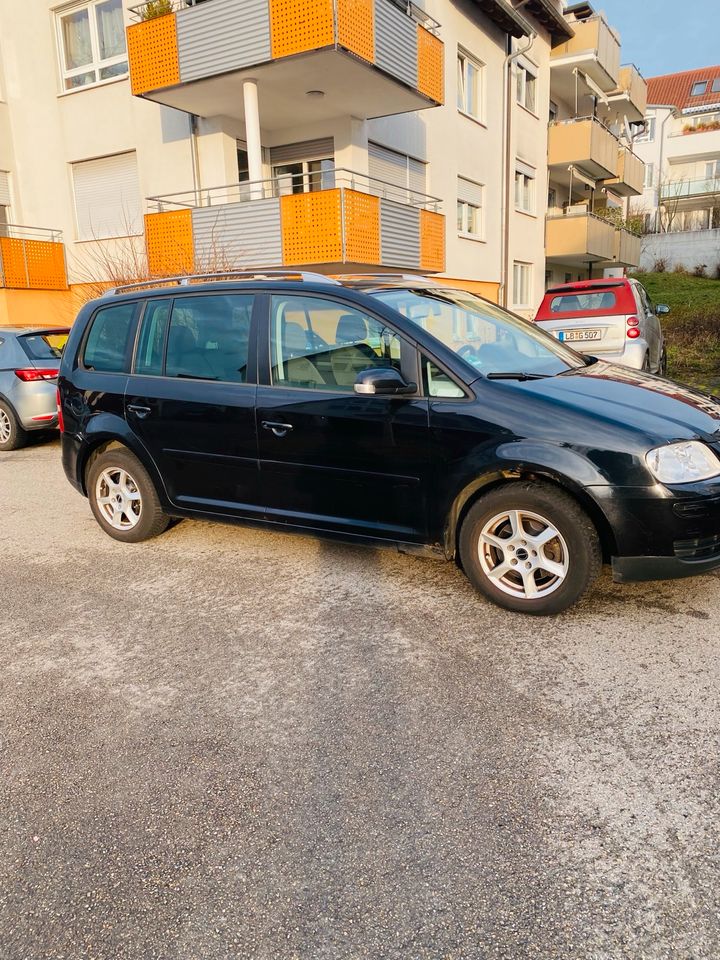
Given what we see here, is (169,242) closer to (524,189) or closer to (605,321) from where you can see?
(605,321)

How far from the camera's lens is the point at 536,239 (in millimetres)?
23203

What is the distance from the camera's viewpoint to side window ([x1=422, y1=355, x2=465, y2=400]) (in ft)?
12.6

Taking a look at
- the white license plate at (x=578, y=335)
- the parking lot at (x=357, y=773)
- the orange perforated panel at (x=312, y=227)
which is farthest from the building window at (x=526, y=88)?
the parking lot at (x=357, y=773)

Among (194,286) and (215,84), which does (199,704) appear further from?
(215,84)

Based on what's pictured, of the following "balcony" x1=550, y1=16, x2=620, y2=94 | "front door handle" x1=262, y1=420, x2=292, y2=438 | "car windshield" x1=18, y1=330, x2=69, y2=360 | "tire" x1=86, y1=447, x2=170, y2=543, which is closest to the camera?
"front door handle" x1=262, y1=420, x2=292, y2=438

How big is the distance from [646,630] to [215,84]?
1244 cm

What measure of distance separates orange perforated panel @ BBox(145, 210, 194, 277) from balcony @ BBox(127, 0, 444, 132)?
2.08m

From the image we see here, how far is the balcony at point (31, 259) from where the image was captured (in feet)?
50.3

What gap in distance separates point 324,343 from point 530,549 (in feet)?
5.46

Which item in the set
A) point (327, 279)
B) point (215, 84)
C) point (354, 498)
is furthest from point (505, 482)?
point (215, 84)

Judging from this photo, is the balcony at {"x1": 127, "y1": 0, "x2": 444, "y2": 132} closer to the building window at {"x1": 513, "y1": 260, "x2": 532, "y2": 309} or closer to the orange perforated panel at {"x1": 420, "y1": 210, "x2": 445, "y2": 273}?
the orange perforated panel at {"x1": 420, "y1": 210, "x2": 445, "y2": 273}

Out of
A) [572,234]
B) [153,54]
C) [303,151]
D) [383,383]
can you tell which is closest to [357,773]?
[383,383]

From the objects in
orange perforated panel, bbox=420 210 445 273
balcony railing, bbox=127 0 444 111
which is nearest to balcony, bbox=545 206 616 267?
orange perforated panel, bbox=420 210 445 273

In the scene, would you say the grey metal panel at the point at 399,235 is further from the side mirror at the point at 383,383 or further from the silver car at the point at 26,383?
the side mirror at the point at 383,383
